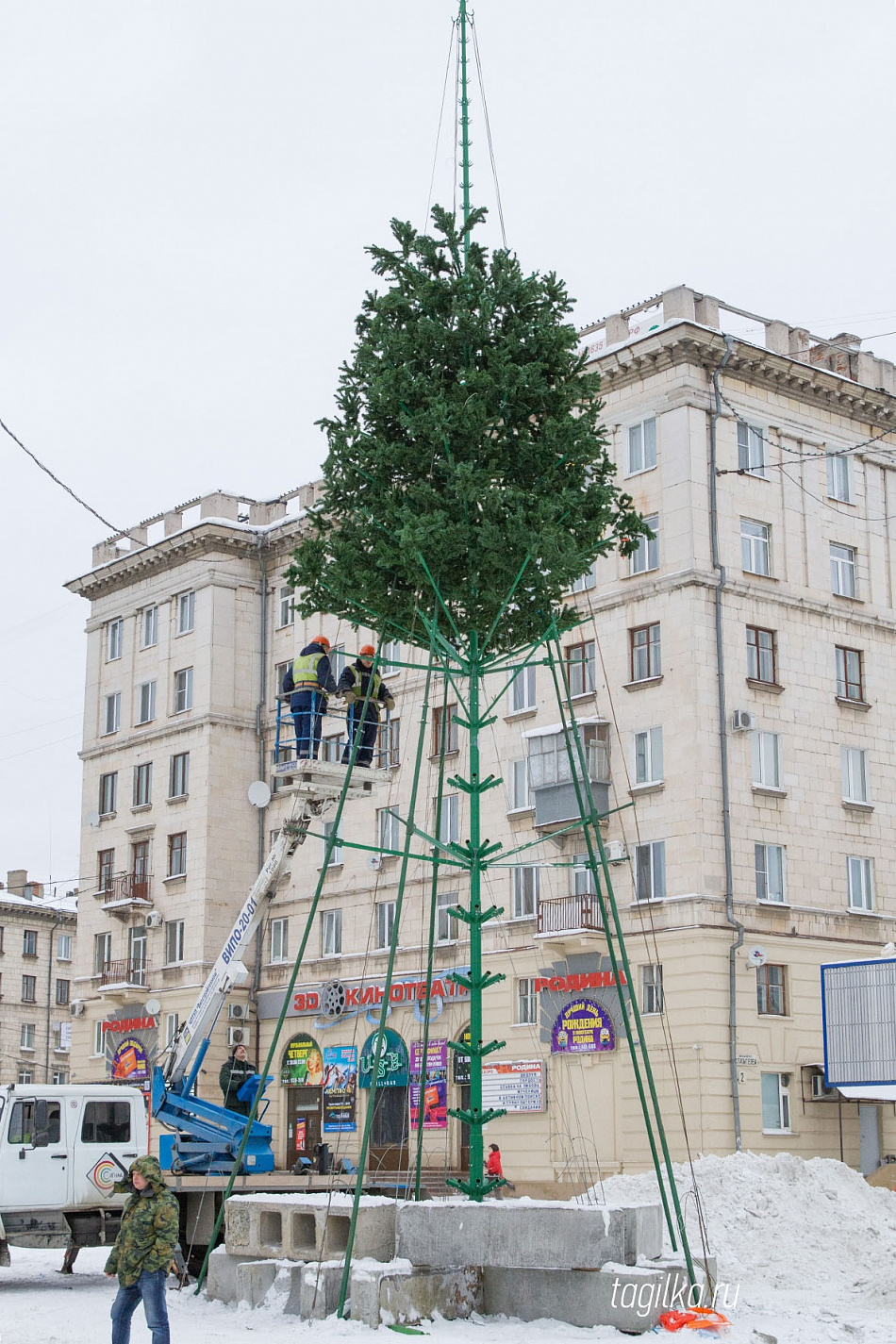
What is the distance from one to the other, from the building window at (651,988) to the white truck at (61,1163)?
51.0ft

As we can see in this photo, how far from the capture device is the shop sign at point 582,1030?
37.6m

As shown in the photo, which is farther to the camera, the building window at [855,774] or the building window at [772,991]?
the building window at [855,774]

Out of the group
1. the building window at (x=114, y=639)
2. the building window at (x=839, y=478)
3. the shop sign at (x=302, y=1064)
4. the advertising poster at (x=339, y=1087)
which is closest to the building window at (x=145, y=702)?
the building window at (x=114, y=639)

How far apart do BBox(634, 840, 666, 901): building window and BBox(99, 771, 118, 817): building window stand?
2331 centimetres

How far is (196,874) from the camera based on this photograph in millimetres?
50188

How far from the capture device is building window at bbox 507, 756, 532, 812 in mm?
40938

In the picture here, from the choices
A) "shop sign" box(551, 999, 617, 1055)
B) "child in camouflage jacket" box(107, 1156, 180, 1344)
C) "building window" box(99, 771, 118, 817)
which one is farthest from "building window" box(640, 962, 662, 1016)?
"building window" box(99, 771, 118, 817)

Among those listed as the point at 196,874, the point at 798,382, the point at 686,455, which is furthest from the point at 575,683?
the point at 196,874

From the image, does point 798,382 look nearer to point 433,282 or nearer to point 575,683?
point 575,683

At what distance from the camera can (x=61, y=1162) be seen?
2295 centimetres

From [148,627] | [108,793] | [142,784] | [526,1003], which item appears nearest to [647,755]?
[526,1003]

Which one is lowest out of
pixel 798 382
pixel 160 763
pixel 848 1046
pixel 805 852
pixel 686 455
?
pixel 848 1046

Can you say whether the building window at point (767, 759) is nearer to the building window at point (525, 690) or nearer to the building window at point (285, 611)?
the building window at point (525, 690)

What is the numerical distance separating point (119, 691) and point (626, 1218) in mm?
41888
